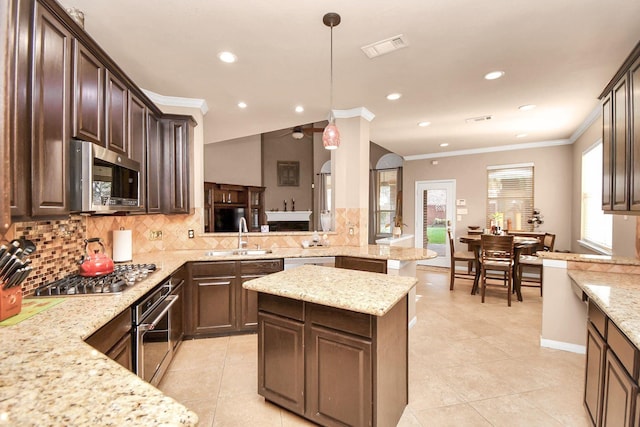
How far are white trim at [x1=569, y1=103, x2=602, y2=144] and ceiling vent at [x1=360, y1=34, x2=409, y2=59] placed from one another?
10.3 ft

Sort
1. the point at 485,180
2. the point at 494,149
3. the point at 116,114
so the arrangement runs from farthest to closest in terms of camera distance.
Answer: the point at 485,180 → the point at 494,149 → the point at 116,114

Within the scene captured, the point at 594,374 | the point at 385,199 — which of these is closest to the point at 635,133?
the point at 594,374

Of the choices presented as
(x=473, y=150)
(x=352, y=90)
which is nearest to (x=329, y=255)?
(x=352, y=90)

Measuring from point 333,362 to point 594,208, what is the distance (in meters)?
5.31

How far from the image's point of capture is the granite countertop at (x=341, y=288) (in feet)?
5.07

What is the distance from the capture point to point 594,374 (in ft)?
5.78

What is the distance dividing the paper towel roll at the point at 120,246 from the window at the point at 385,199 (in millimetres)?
6476

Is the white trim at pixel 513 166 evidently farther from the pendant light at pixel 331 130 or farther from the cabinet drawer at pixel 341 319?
the cabinet drawer at pixel 341 319

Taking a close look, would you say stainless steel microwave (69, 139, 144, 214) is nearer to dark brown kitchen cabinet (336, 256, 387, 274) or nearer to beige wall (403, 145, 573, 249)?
dark brown kitchen cabinet (336, 256, 387, 274)

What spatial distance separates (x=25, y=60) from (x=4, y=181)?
0.65 metres

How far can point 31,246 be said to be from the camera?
5.43ft

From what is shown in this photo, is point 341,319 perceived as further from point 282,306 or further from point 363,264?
point 363,264

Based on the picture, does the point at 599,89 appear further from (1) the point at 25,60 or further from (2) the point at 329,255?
(1) the point at 25,60

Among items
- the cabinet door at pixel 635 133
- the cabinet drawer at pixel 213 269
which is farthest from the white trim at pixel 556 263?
the cabinet drawer at pixel 213 269
